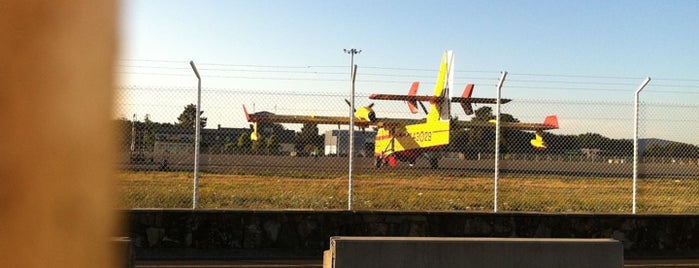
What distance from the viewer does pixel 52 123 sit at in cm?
430

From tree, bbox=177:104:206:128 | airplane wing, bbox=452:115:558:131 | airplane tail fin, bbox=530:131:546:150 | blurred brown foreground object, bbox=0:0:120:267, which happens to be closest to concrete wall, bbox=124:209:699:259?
tree, bbox=177:104:206:128

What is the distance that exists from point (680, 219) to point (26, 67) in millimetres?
9085

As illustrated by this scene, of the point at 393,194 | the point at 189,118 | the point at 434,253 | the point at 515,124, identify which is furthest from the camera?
the point at 393,194

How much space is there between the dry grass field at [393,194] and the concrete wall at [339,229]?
96cm

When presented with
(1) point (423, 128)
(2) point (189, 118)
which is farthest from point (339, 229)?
(1) point (423, 128)

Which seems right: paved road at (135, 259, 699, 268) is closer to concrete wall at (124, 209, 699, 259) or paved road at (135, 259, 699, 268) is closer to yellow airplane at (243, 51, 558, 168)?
concrete wall at (124, 209, 699, 259)

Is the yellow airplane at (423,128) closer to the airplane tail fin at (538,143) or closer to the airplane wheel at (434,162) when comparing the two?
the airplane wheel at (434,162)

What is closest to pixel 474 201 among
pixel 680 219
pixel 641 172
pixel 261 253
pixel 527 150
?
pixel 527 150

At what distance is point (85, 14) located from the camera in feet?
14.2

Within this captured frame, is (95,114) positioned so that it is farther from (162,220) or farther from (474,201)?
(474,201)

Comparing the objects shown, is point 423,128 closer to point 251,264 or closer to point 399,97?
point 399,97

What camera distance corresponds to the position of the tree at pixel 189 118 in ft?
33.4

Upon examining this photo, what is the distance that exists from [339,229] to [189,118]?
9.19ft

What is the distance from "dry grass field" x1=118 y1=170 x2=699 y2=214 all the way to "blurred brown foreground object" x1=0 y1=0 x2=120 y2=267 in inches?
266
